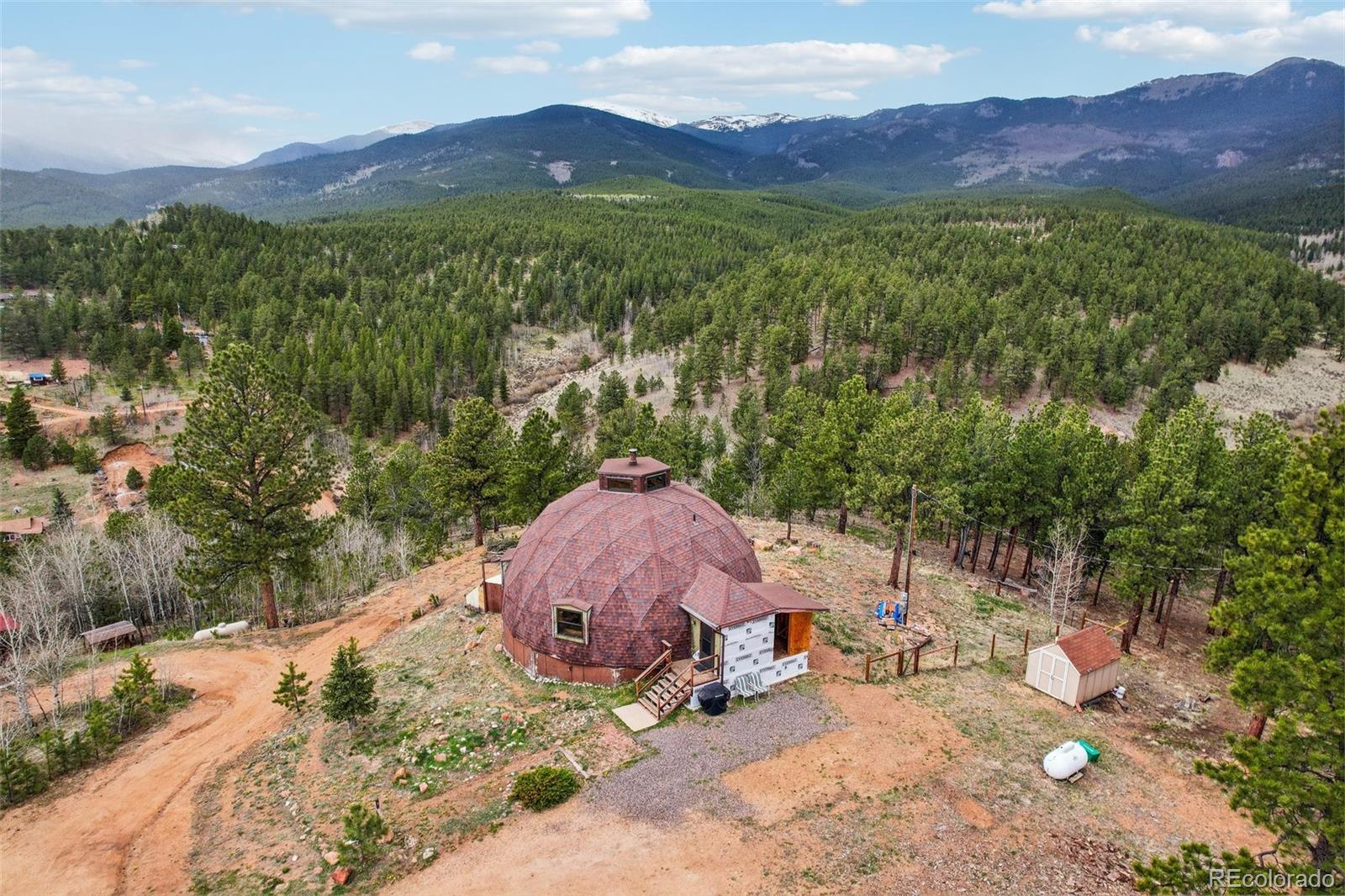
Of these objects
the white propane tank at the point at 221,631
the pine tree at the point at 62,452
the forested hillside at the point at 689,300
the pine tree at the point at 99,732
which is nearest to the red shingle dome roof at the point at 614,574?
the pine tree at the point at 99,732

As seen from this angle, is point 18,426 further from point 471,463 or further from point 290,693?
point 290,693

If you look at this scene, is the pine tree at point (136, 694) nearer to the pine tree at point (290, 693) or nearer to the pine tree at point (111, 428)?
the pine tree at point (290, 693)

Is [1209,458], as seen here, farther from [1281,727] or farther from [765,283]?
[765,283]

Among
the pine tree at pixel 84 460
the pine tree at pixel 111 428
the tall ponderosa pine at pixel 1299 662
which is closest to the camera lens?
the tall ponderosa pine at pixel 1299 662

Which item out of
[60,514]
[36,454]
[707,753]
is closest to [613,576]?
[707,753]

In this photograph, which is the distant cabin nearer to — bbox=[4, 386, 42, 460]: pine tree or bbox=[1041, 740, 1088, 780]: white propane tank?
bbox=[4, 386, 42, 460]: pine tree
